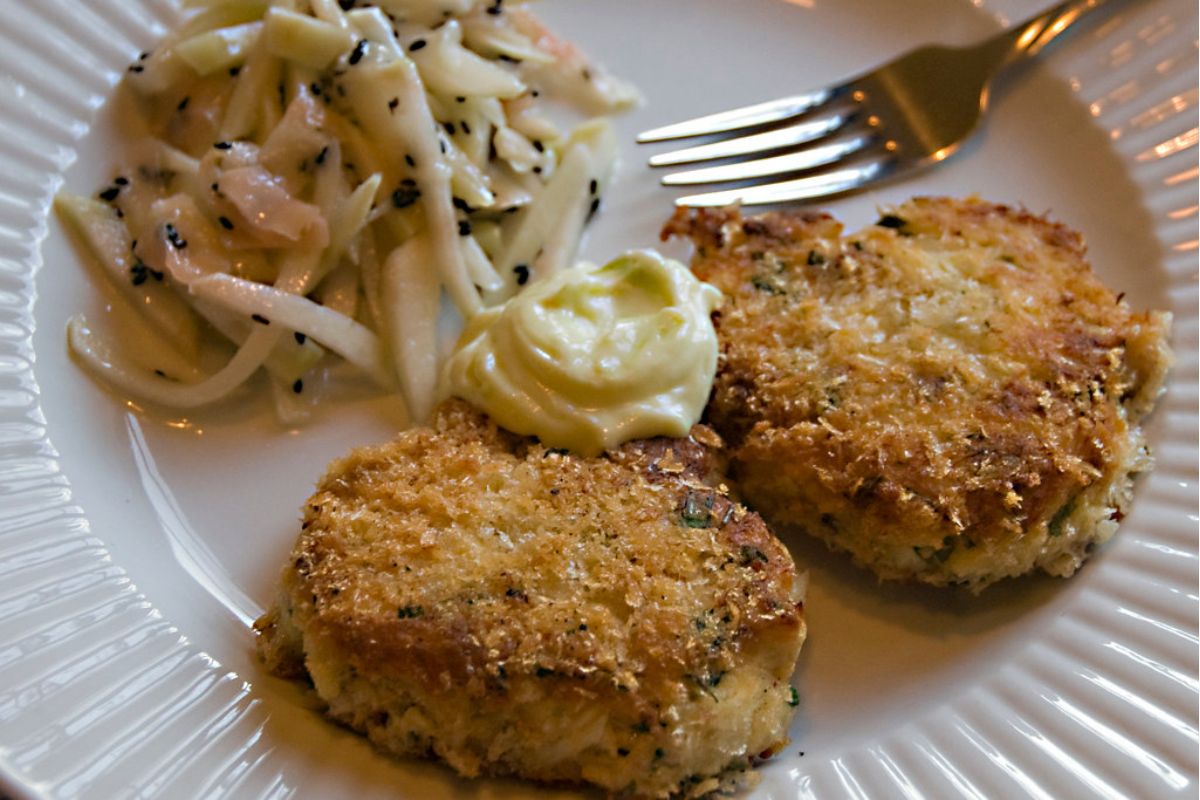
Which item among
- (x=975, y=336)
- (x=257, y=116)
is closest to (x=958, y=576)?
(x=975, y=336)

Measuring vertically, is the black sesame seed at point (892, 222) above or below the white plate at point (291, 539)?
above

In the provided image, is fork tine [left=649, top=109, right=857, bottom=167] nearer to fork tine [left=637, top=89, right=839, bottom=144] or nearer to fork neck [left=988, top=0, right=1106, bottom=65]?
fork tine [left=637, top=89, right=839, bottom=144]

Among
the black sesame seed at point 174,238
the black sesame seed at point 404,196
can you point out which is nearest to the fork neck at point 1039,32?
the black sesame seed at point 404,196

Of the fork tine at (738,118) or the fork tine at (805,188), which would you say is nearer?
the fork tine at (805,188)

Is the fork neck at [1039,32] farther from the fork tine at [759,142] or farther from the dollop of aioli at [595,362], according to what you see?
the dollop of aioli at [595,362]

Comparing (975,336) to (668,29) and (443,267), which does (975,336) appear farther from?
(668,29)

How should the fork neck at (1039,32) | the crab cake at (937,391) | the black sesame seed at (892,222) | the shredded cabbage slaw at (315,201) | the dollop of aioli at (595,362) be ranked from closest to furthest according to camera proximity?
1. the crab cake at (937,391)
2. the dollop of aioli at (595,362)
3. the shredded cabbage slaw at (315,201)
4. the black sesame seed at (892,222)
5. the fork neck at (1039,32)

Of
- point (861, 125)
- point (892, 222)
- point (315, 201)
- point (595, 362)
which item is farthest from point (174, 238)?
point (861, 125)
